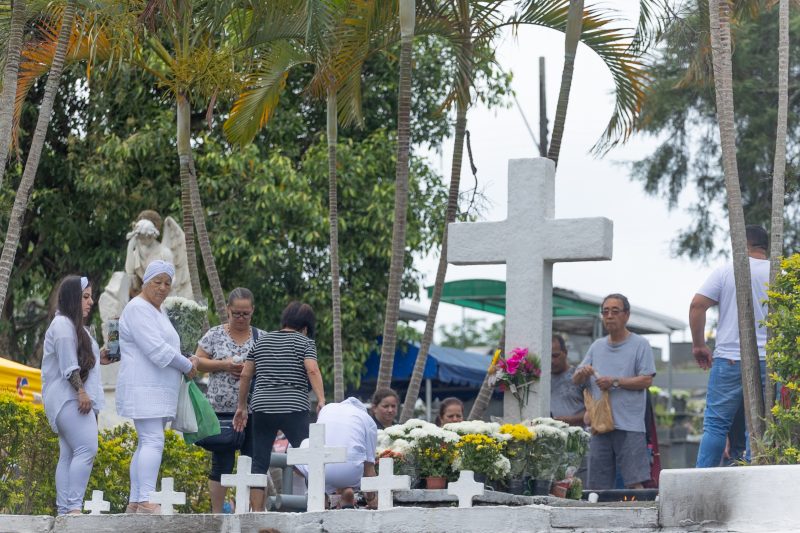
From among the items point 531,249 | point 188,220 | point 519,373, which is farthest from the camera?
point 188,220

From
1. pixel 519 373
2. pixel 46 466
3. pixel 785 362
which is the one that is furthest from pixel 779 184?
pixel 46 466

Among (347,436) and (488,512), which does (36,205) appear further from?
(488,512)

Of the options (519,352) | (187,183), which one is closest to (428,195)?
(187,183)

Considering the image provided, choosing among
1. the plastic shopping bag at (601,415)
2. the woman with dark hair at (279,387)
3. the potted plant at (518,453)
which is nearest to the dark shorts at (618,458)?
the plastic shopping bag at (601,415)

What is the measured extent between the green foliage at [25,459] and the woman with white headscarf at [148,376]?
1569 mm

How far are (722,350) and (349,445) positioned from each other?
7.62 ft

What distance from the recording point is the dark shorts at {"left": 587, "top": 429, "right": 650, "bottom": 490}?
28.6ft

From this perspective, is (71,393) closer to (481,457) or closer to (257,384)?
(257,384)

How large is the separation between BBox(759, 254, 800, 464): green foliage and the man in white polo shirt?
1.29 meters

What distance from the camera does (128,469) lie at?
9.76 metres

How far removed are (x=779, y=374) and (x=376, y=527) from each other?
2.15m

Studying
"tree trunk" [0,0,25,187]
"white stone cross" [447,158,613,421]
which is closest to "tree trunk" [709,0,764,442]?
"white stone cross" [447,158,613,421]

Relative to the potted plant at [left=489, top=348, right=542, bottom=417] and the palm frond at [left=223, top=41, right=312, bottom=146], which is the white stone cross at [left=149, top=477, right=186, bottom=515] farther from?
the palm frond at [left=223, top=41, right=312, bottom=146]

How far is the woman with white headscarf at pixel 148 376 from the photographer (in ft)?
24.1
